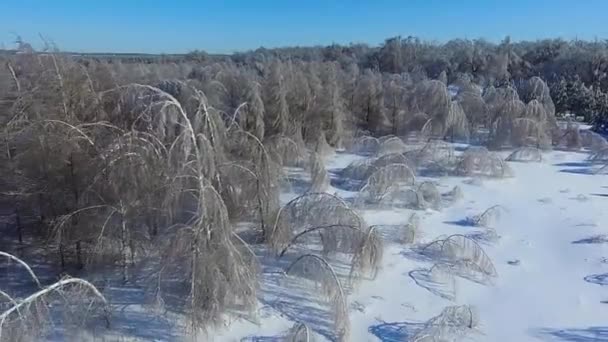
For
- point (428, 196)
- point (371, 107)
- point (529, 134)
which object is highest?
point (371, 107)

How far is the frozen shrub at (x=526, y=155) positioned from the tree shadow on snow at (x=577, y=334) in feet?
35.8

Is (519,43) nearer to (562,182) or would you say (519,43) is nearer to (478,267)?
(562,182)

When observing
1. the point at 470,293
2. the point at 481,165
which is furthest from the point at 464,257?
the point at 481,165

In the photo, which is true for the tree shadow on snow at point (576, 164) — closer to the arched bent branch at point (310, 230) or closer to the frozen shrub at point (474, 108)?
the frozen shrub at point (474, 108)

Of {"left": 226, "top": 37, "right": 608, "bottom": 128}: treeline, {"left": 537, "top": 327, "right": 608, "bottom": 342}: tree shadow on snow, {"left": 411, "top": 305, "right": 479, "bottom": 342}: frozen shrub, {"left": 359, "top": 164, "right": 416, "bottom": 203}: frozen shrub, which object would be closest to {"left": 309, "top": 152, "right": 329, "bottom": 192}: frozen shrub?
{"left": 359, "top": 164, "right": 416, "bottom": 203}: frozen shrub

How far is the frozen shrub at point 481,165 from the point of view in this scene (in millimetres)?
15484

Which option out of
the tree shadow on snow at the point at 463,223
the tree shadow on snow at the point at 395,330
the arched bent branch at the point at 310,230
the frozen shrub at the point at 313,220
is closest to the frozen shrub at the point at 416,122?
the tree shadow on snow at the point at 463,223

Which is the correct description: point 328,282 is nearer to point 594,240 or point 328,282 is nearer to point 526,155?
point 594,240

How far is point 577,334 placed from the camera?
7.23 m

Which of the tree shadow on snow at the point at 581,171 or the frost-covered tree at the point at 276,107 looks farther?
the frost-covered tree at the point at 276,107

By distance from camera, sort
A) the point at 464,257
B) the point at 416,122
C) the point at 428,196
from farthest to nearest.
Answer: the point at 416,122 < the point at 428,196 < the point at 464,257

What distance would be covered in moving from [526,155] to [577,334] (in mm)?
11430

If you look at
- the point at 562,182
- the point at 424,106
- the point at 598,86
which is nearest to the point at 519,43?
the point at 598,86

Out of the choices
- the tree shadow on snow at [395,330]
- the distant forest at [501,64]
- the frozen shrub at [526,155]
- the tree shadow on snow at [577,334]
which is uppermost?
the distant forest at [501,64]
